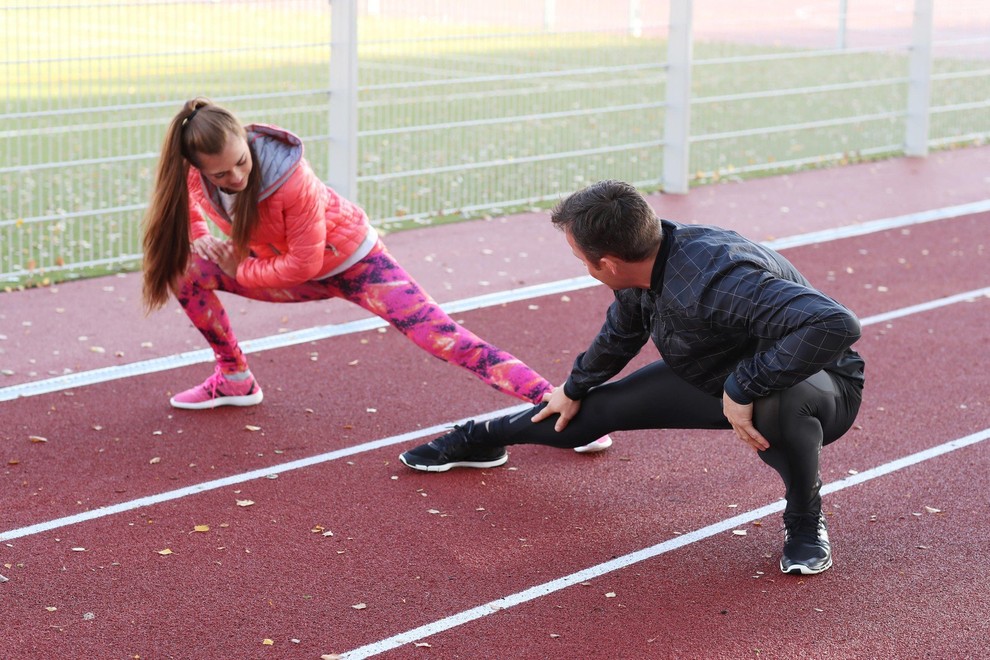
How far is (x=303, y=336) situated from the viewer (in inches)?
274

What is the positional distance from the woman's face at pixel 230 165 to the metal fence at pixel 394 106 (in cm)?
335

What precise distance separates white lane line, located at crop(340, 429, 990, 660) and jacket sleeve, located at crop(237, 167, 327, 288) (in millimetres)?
1636

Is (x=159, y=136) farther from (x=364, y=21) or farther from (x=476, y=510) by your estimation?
(x=476, y=510)

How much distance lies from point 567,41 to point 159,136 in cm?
365

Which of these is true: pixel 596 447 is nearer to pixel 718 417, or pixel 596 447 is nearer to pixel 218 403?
pixel 718 417

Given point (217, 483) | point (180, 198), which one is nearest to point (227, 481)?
point (217, 483)

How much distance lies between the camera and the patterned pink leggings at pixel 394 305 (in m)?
5.21

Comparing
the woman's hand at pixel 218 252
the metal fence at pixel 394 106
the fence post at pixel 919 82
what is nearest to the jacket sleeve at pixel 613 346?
the woman's hand at pixel 218 252

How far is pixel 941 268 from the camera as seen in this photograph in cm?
859

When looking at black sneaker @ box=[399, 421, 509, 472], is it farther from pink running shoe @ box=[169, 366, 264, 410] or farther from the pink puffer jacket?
pink running shoe @ box=[169, 366, 264, 410]

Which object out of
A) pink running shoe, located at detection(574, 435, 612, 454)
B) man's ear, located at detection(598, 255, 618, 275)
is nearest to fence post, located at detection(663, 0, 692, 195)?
pink running shoe, located at detection(574, 435, 612, 454)

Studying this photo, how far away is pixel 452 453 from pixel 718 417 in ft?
3.88

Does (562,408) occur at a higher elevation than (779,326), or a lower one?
lower

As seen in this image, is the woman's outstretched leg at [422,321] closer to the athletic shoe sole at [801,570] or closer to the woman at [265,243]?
the woman at [265,243]
